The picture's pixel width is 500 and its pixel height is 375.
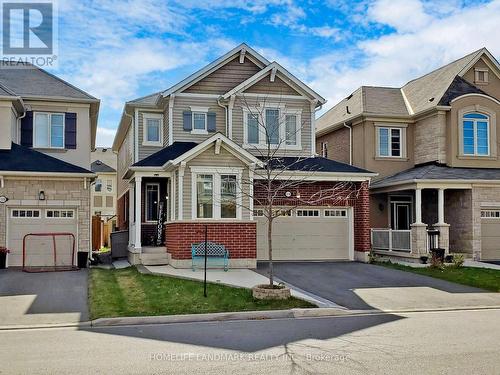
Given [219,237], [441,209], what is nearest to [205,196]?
[219,237]

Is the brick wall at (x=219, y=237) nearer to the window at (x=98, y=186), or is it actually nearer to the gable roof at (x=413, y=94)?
the gable roof at (x=413, y=94)

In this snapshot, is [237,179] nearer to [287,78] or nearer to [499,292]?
[287,78]

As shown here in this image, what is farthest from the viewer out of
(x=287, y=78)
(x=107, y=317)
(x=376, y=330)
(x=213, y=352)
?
(x=287, y=78)

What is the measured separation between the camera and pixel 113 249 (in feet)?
76.1

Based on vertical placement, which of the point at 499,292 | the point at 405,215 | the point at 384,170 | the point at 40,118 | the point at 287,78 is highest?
the point at 287,78

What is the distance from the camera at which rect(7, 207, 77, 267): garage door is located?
20078 millimetres

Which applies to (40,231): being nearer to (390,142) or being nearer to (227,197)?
(227,197)

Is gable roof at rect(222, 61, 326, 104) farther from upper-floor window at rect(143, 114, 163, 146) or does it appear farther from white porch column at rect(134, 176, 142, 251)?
white porch column at rect(134, 176, 142, 251)

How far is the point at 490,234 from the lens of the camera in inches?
960

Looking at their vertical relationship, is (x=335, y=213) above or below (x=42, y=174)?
below

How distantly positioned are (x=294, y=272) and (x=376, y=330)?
829cm

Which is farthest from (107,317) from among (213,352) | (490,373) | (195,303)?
(490,373)

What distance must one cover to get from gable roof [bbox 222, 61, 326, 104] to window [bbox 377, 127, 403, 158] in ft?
16.1

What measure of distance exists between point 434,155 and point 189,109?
38.0 feet
